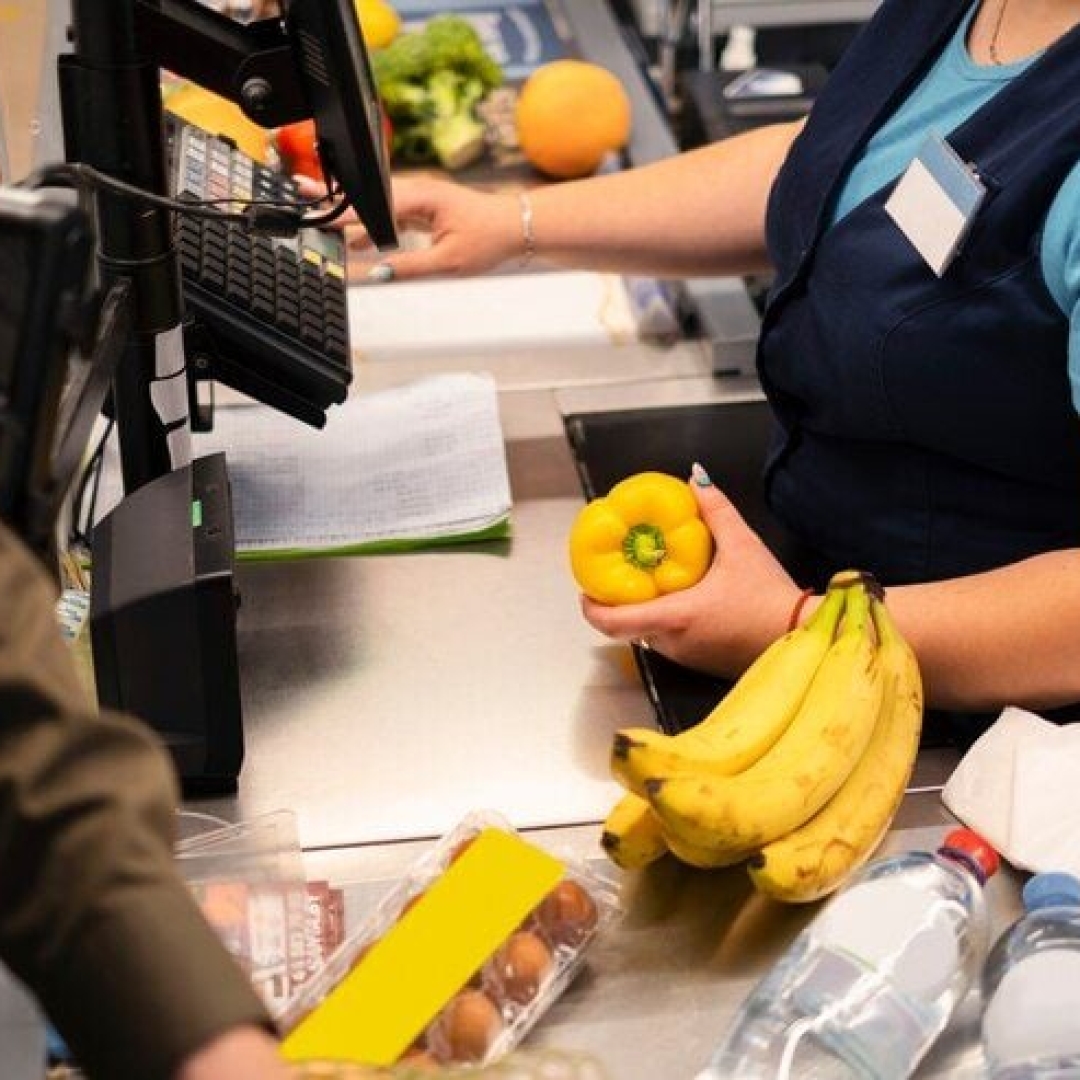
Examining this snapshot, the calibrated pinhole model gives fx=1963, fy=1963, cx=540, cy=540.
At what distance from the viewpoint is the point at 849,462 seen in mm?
A: 1678

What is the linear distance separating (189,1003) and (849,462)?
100 cm

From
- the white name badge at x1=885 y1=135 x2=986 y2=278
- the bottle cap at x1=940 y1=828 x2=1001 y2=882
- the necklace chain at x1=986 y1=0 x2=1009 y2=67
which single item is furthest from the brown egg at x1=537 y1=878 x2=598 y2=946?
the necklace chain at x1=986 y1=0 x2=1009 y2=67

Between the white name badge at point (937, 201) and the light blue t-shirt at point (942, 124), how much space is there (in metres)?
0.05

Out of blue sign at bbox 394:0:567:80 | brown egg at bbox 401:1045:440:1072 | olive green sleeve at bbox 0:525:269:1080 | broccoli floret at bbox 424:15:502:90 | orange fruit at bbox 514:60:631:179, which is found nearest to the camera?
olive green sleeve at bbox 0:525:269:1080

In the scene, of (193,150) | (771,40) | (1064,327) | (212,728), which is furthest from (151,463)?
(771,40)

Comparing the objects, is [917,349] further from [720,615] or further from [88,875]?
[88,875]

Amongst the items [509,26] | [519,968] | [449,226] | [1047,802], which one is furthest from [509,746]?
[509,26]

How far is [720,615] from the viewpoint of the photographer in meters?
1.53

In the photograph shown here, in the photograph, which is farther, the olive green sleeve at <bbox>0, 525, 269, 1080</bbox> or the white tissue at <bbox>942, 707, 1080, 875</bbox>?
the white tissue at <bbox>942, 707, 1080, 875</bbox>

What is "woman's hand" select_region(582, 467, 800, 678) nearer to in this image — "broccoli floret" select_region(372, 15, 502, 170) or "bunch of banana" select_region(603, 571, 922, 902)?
"bunch of banana" select_region(603, 571, 922, 902)

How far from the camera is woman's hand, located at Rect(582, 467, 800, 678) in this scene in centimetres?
154

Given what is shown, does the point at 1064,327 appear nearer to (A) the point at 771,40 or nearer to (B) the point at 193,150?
(B) the point at 193,150

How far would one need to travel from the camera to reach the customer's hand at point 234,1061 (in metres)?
0.80

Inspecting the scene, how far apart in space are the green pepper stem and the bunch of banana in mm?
155
